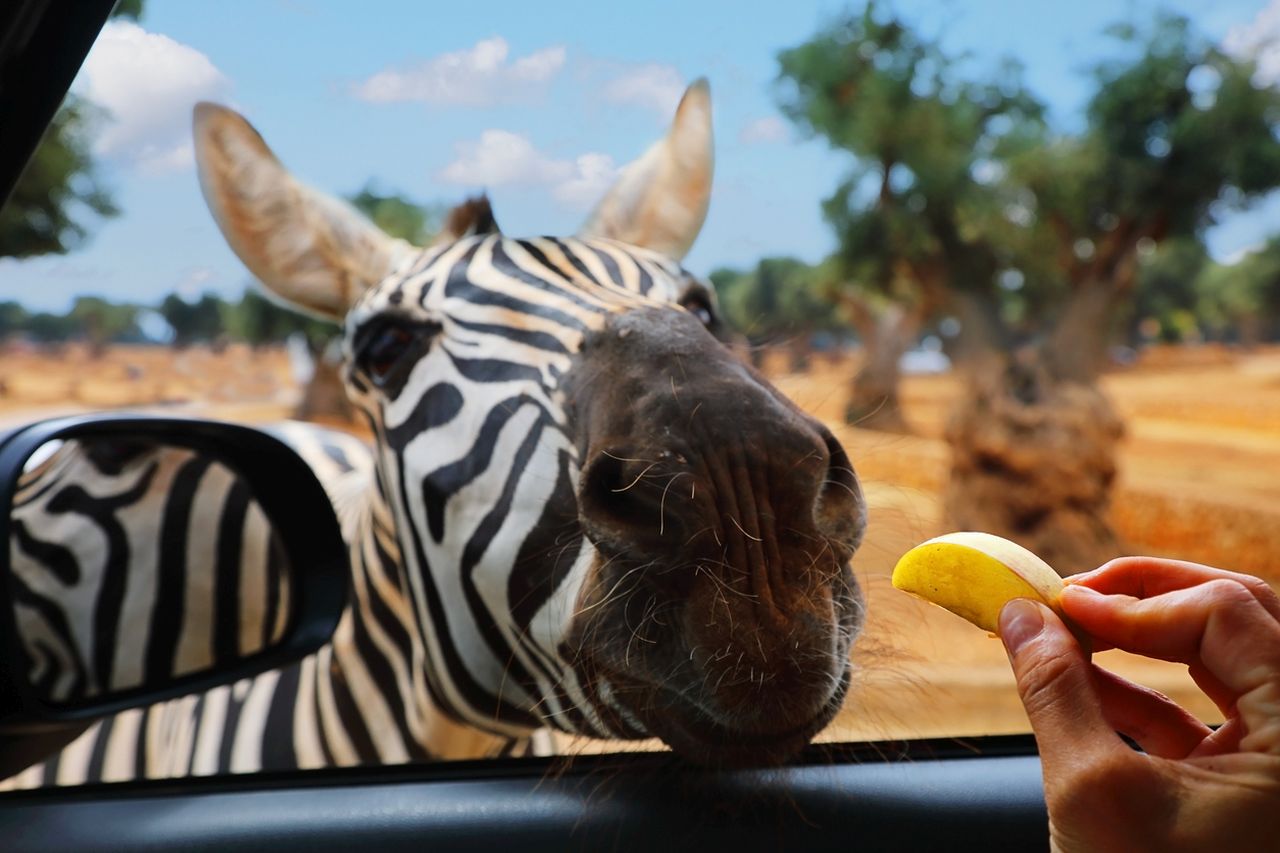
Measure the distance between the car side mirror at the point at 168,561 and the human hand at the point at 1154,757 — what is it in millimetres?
990

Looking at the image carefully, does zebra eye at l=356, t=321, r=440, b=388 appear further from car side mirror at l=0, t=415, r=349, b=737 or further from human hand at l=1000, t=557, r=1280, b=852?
human hand at l=1000, t=557, r=1280, b=852

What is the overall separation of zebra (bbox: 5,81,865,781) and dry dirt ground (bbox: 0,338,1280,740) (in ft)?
0.47

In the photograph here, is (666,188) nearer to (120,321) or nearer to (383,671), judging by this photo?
(383,671)

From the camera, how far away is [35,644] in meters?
1.37

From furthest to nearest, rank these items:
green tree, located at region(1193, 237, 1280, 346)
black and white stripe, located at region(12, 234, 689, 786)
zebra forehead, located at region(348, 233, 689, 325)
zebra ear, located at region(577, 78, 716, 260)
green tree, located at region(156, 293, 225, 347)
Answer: green tree, located at region(1193, 237, 1280, 346) → green tree, located at region(156, 293, 225, 347) → zebra ear, located at region(577, 78, 716, 260) → zebra forehead, located at region(348, 233, 689, 325) → black and white stripe, located at region(12, 234, 689, 786)

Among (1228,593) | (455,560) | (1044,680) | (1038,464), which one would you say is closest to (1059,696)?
(1044,680)

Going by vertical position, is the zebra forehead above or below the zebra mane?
below

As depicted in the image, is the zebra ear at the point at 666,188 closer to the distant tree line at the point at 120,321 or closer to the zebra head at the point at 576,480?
the zebra head at the point at 576,480

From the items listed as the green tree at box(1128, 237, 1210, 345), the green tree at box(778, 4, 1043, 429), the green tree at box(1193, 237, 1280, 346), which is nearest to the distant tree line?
the green tree at box(778, 4, 1043, 429)

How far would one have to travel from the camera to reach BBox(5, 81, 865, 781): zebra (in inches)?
34.4

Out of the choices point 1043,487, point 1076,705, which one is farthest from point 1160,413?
point 1076,705

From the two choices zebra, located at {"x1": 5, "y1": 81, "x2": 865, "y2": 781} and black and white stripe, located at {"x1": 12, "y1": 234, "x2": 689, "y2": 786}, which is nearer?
zebra, located at {"x1": 5, "y1": 81, "x2": 865, "y2": 781}

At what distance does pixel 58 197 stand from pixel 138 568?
107 cm

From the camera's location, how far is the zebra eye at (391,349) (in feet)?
4.11
